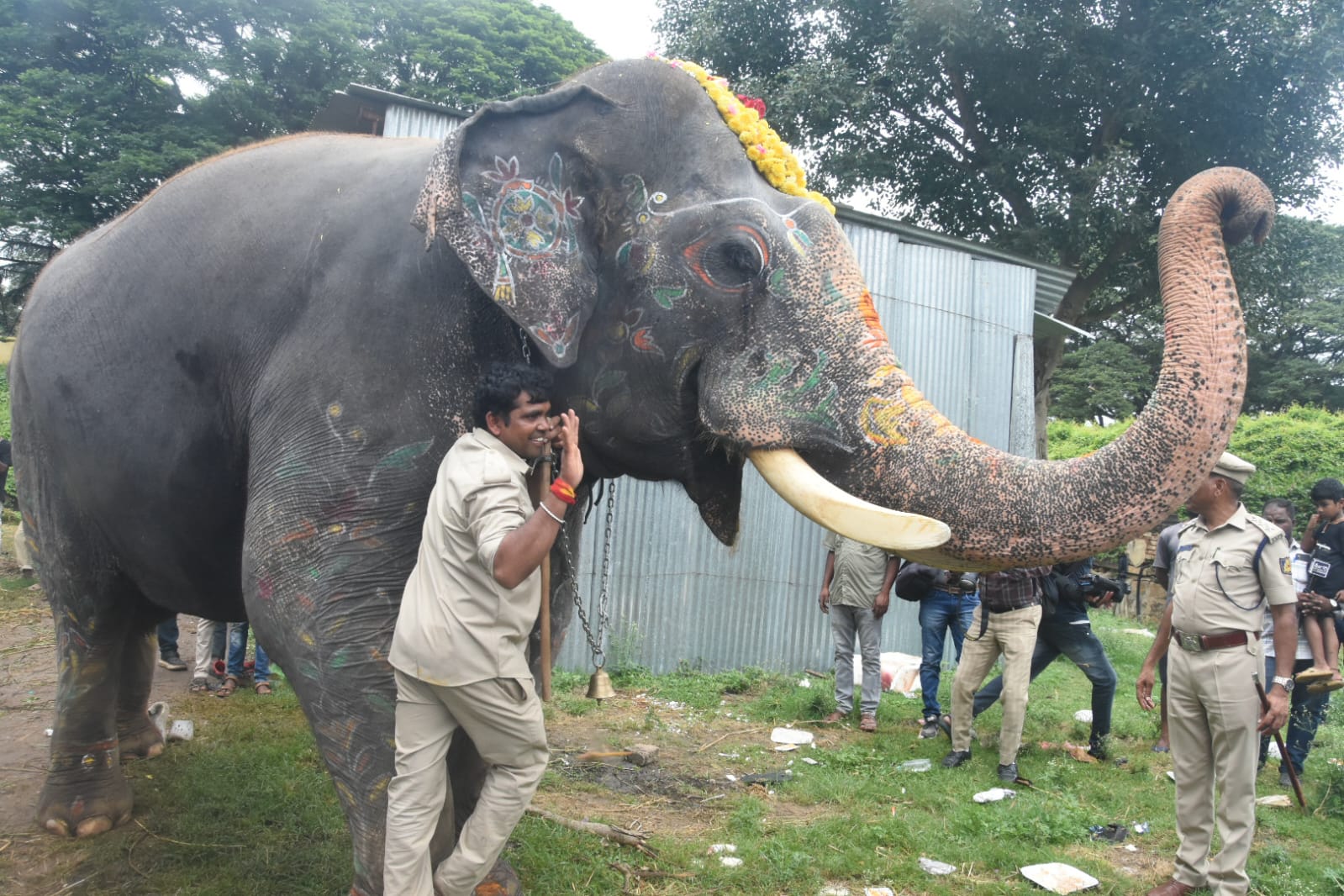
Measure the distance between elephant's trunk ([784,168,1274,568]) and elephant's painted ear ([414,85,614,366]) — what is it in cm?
91

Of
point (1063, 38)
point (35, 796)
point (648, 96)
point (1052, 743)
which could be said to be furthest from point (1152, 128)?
point (35, 796)

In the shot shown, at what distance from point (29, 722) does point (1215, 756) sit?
21.4 feet

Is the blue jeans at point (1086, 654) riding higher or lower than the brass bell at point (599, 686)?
lower

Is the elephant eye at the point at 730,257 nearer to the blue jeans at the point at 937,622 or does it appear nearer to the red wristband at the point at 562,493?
the red wristband at the point at 562,493

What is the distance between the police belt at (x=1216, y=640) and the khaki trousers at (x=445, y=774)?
10.9ft

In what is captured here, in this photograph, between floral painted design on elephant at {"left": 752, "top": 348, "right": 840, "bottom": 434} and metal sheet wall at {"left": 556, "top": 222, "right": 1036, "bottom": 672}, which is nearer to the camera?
floral painted design on elephant at {"left": 752, "top": 348, "right": 840, "bottom": 434}

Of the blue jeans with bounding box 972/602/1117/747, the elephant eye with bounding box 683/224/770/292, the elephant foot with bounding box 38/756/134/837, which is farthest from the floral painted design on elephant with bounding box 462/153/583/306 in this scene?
the blue jeans with bounding box 972/602/1117/747

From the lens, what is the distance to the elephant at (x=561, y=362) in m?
2.53

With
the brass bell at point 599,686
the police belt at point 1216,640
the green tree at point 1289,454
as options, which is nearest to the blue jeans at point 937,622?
the police belt at point 1216,640

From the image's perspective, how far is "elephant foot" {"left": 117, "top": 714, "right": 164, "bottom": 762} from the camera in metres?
5.31

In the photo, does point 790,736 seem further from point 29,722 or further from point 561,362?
point 561,362

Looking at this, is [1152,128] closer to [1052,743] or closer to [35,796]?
[1052,743]

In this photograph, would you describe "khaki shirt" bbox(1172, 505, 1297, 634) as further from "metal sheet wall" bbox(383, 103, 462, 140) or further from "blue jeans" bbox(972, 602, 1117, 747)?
"metal sheet wall" bbox(383, 103, 462, 140)

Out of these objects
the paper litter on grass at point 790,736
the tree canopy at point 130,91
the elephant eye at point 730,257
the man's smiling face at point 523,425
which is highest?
the tree canopy at point 130,91
